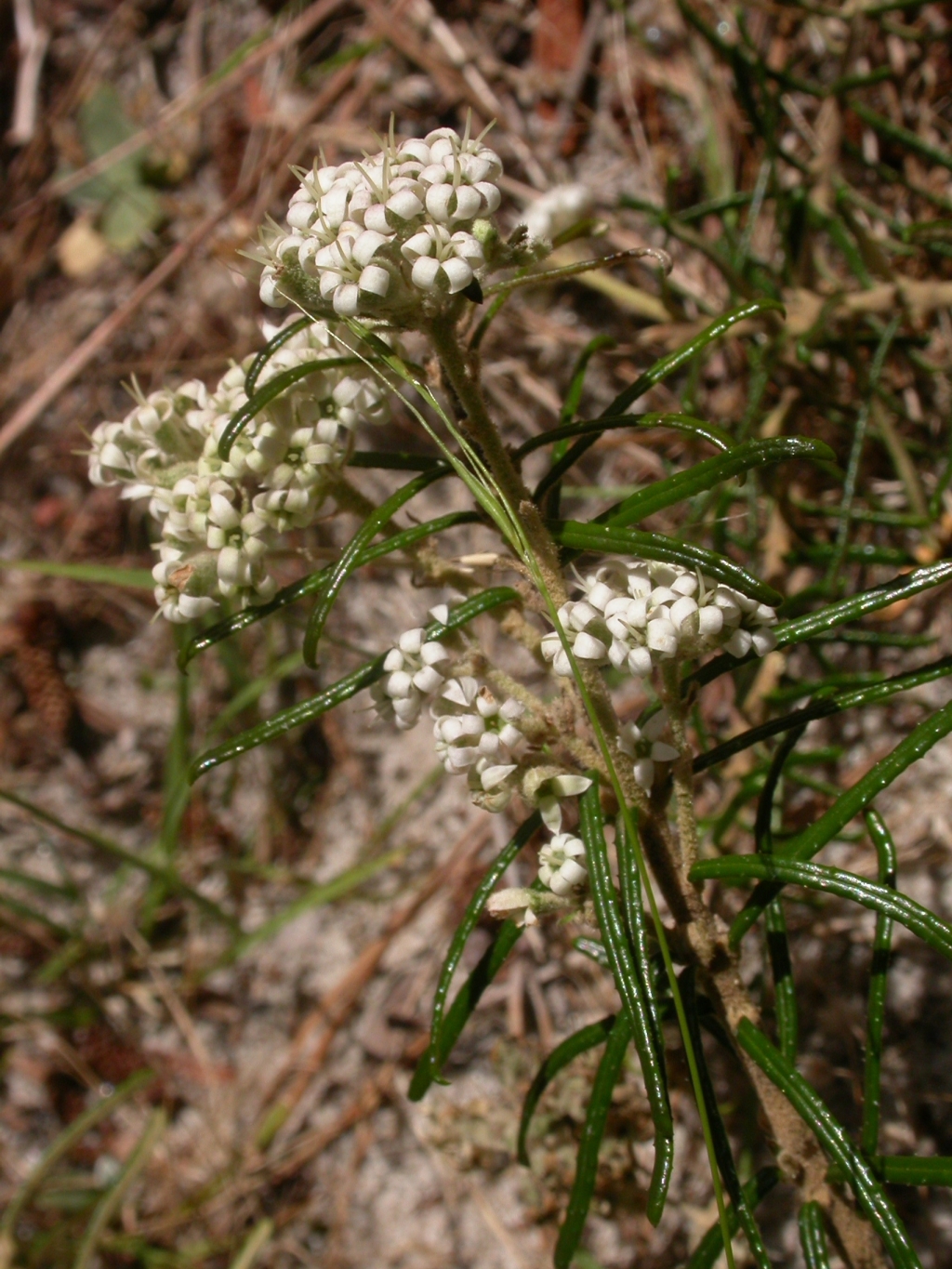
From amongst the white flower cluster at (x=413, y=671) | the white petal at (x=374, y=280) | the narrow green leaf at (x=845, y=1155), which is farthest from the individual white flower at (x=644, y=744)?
the white petal at (x=374, y=280)

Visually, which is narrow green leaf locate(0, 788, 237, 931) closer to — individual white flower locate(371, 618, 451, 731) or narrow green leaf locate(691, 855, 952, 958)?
individual white flower locate(371, 618, 451, 731)

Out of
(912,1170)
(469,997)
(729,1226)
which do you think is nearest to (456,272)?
(469,997)

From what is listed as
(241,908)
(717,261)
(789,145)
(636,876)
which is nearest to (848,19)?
(789,145)

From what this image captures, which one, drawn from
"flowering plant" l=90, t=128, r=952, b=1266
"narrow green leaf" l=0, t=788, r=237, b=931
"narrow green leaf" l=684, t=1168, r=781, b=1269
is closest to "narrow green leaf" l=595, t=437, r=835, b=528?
"flowering plant" l=90, t=128, r=952, b=1266

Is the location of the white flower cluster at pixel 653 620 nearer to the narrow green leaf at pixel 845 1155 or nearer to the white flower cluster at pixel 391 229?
the white flower cluster at pixel 391 229

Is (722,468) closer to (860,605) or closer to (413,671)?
(860,605)

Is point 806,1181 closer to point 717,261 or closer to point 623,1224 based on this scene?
point 623,1224
